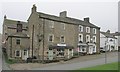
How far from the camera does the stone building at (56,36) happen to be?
4272 centimetres

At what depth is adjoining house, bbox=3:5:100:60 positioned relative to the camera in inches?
1684

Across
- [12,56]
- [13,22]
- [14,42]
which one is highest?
[13,22]

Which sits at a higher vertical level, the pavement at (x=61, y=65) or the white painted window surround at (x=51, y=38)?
the white painted window surround at (x=51, y=38)

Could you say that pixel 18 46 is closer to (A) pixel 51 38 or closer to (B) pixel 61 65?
(A) pixel 51 38

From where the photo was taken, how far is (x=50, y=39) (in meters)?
43.7

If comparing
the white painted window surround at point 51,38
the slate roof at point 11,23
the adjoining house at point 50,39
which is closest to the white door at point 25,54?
the adjoining house at point 50,39

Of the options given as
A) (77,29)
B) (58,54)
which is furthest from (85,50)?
(58,54)

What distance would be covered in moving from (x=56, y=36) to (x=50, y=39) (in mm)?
1817

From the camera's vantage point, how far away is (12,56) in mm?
45875

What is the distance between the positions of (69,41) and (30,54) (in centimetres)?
903

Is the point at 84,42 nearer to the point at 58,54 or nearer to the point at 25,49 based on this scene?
the point at 58,54

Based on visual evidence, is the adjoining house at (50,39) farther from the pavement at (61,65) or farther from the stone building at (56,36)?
the pavement at (61,65)

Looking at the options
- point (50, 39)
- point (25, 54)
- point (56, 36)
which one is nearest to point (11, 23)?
point (25, 54)

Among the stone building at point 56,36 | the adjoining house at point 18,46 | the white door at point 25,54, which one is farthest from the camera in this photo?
the white door at point 25,54
